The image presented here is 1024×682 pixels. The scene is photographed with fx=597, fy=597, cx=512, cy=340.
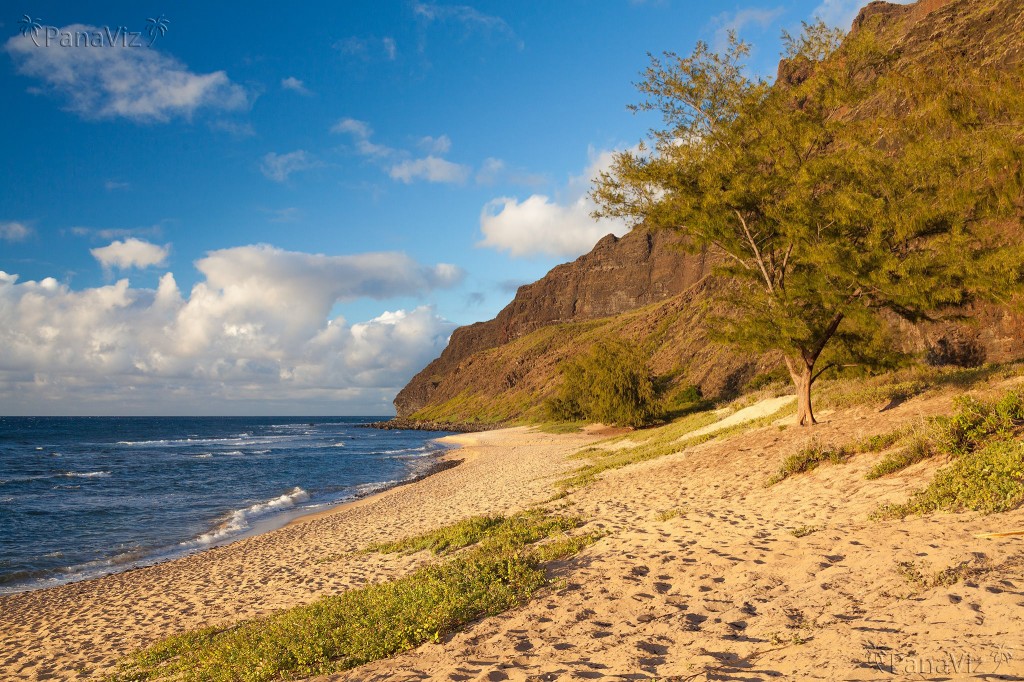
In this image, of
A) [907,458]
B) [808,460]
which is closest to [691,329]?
[808,460]

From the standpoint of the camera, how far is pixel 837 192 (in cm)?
1753

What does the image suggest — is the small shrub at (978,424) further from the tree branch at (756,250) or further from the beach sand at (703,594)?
the tree branch at (756,250)

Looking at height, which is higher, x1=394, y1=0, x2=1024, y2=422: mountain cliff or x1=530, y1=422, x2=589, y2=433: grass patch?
x1=394, y1=0, x2=1024, y2=422: mountain cliff

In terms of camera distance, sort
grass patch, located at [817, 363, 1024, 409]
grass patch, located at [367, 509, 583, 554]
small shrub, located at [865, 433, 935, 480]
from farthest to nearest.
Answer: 1. grass patch, located at [817, 363, 1024, 409]
2. grass patch, located at [367, 509, 583, 554]
3. small shrub, located at [865, 433, 935, 480]

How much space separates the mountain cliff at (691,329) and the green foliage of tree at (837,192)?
1199mm

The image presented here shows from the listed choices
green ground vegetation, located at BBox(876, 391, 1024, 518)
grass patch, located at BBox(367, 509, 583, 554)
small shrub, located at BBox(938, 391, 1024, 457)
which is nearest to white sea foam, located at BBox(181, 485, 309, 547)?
grass patch, located at BBox(367, 509, 583, 554)

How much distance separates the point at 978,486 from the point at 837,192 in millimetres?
10959

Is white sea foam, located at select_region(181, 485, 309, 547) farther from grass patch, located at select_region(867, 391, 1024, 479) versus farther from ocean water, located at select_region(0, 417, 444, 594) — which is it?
grass patch, located at select_region(867, 391, 1024, 479)

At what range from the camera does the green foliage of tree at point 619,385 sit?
46562 mm

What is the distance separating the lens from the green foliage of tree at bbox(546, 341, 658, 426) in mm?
46562

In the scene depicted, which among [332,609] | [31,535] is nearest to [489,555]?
[332,609]

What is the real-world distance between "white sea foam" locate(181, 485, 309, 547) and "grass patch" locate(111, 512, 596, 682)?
1378 centimetres

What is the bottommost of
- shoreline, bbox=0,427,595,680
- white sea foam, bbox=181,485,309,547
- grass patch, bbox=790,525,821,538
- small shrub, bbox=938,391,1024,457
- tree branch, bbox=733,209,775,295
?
white sea foam, bbox=181,485,309,547

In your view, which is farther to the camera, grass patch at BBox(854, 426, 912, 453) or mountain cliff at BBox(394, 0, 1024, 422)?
mountain cliff at BBox(394, 0, 1024, 422)
